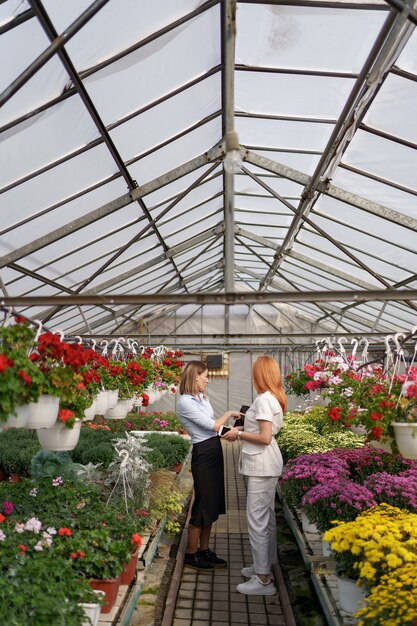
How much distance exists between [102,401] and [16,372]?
151 cm

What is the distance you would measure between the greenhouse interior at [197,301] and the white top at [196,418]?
20 millimetres

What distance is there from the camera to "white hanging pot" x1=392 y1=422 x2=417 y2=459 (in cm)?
278

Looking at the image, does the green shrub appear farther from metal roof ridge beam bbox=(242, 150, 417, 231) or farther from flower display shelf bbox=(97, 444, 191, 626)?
metal roof ridge beam bbox=(242, 150, 417, 231)

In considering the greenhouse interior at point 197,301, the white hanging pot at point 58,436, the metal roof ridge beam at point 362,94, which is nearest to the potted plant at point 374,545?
the greenhouse interior at point 197,301

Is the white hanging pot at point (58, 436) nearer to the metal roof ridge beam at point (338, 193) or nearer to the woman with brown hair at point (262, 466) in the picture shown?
the woman with brown hair at point (262, 466)

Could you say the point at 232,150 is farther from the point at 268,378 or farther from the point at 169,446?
the point at 169,446

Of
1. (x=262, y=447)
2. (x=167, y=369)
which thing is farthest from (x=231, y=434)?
(x=167, y=369)

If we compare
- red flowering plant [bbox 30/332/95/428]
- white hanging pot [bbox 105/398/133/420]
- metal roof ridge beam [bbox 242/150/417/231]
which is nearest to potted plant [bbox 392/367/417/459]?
red flowering plant [bbox 30/332/95/428]

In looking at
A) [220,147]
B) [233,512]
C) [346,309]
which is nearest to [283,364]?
[346,309]

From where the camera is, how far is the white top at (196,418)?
172 inches

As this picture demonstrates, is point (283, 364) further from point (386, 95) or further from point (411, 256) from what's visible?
point (386, 95)

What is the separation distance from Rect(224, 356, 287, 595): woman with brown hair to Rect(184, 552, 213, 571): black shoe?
570 mm

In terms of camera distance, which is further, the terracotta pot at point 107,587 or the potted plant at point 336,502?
the potted plant at point 336,502

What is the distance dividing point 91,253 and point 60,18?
3.96 metres
